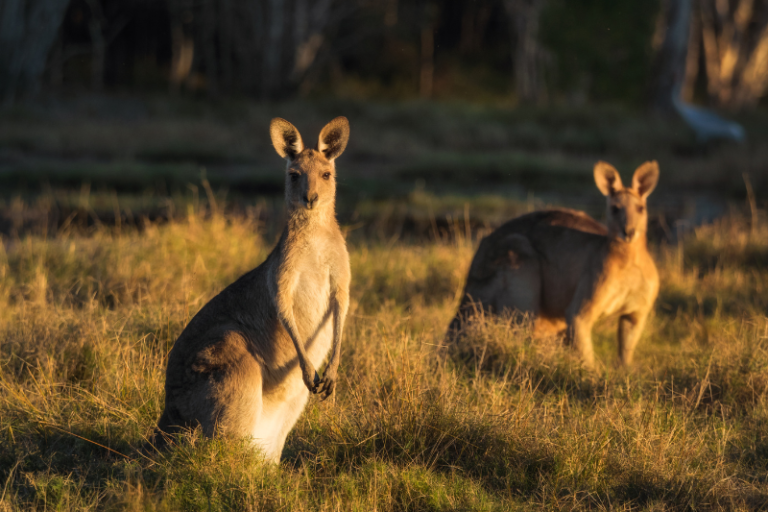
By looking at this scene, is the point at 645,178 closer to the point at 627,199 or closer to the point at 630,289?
the point at 627,199

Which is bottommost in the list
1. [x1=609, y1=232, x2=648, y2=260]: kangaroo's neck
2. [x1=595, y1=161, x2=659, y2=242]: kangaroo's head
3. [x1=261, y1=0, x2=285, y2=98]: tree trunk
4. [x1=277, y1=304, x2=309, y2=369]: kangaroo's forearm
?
[x1=277, y1=304, x2=309, y2=369]: kangaroo's forearm

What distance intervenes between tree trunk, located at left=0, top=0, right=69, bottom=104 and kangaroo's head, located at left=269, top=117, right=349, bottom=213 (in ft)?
51.8

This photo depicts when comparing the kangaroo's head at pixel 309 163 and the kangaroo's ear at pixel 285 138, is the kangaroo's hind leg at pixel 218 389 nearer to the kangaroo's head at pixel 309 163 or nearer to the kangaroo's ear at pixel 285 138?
the kangaroo's head at pixel 309 163

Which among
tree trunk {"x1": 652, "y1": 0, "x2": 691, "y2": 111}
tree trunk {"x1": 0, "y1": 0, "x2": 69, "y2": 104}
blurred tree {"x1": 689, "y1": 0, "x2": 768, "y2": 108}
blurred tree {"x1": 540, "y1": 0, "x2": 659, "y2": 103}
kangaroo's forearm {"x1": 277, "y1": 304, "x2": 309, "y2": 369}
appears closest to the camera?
kangaroo's forearm {"x1": 277, "y1": 304, "x2": 309, "y2": 369}

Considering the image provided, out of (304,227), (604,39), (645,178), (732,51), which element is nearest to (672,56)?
(604,39)

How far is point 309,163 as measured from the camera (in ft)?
10.7

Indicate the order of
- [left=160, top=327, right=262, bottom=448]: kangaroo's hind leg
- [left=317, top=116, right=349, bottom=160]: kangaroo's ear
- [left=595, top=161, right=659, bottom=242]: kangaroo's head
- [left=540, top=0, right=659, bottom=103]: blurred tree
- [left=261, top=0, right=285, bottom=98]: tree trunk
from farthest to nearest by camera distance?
[left=261, top=0, right=285, bottom=98]: tree trunk
[left=540, top=0, right=659, bottom=103]: blurred tree
[left=595, top=161, right=659, bottom=242]: kangaroo's head
[left=317, top=116, right=349, bottom=160]: kangaroo's ear
[left=160, top=327, right=262, bottom=448]: kangaroo's hind leg

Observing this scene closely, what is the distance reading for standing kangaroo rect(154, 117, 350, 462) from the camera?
3.03 metres

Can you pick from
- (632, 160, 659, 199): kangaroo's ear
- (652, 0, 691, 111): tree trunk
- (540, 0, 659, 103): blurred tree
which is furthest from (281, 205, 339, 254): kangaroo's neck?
(540, 0, 659, 103): blurred tree

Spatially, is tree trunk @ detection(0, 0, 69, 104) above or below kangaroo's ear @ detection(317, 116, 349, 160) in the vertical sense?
above

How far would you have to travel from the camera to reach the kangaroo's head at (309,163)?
320cm

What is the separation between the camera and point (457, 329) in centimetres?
499

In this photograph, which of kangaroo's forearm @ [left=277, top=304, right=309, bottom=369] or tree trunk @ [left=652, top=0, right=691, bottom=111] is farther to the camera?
tree trunk @ [left=652, top=0, right=691, bottom=111]

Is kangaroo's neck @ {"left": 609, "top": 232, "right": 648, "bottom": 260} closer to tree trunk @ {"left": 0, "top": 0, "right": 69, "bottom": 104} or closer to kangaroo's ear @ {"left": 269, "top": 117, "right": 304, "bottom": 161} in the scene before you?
kangaroo's ear @ {"left": 269, "top": 117, "right": 304, "bottom": 161}
